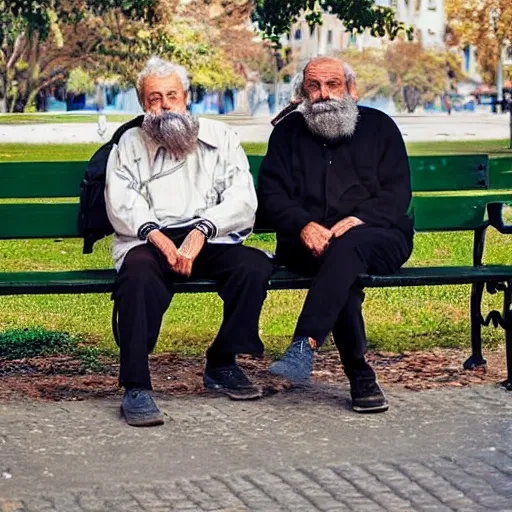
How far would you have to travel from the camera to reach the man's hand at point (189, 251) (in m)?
5.42

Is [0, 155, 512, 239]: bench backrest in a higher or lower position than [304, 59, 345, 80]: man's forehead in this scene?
lower

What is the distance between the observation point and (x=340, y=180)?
5.79m

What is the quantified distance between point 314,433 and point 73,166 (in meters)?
1.86

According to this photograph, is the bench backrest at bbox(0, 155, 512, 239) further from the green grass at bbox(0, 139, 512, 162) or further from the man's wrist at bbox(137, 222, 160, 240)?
the green grass at bbox(0, 139, 512, 162)

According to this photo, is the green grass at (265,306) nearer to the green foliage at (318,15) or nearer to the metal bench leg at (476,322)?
the metal bench leg at (476,322)

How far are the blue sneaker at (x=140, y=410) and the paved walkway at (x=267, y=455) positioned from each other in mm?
45

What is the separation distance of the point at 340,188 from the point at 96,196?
978 mm

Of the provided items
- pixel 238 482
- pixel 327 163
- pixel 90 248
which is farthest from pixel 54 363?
pixel 238 482

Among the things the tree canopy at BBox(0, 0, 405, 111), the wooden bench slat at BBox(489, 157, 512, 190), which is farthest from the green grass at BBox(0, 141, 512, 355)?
the wooden bench slat at BBox(489, 157, 512, 190)

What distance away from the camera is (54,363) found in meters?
6.48

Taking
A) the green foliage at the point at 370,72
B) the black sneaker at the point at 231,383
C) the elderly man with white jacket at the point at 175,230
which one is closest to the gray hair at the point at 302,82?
the elderly man with white jacket at the point at 175,230

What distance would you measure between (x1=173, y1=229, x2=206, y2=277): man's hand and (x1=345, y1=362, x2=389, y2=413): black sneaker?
0.74m

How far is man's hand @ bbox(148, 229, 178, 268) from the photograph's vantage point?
541cm

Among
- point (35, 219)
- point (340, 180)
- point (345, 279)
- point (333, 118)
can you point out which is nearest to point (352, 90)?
point (333, 118)
